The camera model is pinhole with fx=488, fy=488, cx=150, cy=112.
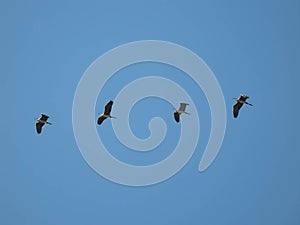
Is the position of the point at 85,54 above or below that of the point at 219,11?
below

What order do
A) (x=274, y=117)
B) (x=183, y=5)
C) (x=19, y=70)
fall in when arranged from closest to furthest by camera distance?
(x=19, y=70)
(x=183, y=5)
(x=274, y=117)

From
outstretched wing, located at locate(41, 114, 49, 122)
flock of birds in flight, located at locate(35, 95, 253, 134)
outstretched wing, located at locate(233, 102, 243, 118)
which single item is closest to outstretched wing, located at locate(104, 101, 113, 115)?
flock of birds in flight, located at locate(35, 95, 253, 134)

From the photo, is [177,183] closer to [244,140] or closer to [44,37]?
[244,140]

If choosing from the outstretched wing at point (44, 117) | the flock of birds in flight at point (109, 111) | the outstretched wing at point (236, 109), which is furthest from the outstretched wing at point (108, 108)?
the outstretched wing at point (236, 109)

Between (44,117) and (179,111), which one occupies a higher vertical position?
(179,111)

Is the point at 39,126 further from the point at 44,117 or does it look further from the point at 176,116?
the point at 176,116

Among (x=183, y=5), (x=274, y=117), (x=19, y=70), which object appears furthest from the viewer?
(x=274, y=117)

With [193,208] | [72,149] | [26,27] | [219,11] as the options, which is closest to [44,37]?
[26,27]

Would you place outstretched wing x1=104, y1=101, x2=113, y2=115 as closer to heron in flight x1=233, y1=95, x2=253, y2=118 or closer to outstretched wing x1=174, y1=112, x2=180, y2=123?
outstretched wing x1=174, y1=112, x2=180, y2=123

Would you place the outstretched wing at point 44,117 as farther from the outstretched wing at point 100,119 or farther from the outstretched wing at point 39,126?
the outstretched wing at point 100,119

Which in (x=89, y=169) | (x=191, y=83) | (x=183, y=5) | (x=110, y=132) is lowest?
(x=89, y=169)

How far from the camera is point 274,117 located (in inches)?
85.7

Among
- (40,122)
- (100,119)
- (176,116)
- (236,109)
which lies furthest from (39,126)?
(236,109)

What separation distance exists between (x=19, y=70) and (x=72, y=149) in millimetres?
371
